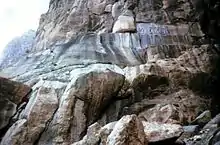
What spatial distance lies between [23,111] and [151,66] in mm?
5265

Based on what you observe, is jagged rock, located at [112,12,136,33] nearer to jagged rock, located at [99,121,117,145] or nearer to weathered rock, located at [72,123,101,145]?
weathered rock, located at [72,123,101,145]

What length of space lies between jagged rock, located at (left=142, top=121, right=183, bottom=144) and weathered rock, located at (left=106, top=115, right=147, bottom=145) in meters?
0.43

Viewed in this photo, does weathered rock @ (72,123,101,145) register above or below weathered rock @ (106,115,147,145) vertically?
below

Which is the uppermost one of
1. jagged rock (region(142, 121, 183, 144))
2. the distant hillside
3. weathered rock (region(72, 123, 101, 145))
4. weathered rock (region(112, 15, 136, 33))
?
weathered rock (region(112, 15, 136, 33))

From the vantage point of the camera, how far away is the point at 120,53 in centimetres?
1456

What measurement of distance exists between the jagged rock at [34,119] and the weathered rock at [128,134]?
13.8 feet

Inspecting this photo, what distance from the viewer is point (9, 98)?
11320 millimetres

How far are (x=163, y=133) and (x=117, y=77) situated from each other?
4.69 metres

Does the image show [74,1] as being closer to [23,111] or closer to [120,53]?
[120,53]

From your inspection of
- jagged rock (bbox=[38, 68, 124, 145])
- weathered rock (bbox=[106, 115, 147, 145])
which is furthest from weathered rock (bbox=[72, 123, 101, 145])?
jagged rock (bbox=[38, 68, 124, 145])

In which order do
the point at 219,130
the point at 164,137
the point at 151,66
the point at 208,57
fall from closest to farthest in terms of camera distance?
the point at 164,137
the point at 219,130
the point at 151,66
the point at 208,57

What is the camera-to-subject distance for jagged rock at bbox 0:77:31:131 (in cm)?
1105

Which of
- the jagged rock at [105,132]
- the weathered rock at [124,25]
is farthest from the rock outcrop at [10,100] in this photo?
the weathered rock at [124,25]

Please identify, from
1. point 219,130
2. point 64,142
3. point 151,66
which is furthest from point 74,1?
point 219,130
